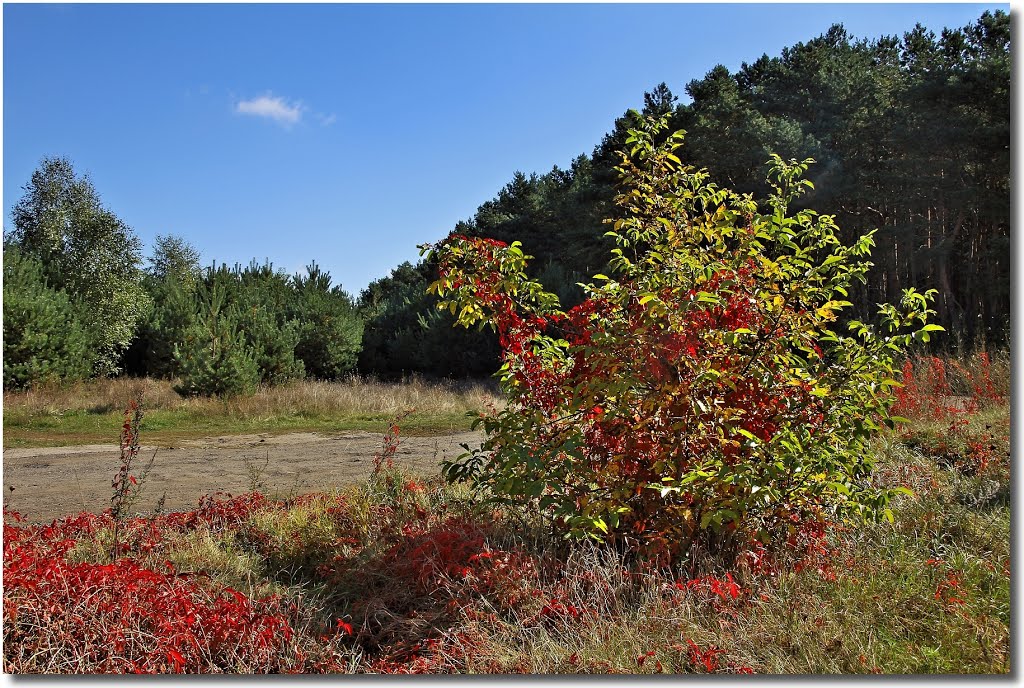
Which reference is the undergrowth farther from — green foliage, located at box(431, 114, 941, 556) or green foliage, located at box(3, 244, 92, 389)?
green foliage, located at box(3, 244, 92, 389)

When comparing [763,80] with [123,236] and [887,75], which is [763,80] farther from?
[123,236]

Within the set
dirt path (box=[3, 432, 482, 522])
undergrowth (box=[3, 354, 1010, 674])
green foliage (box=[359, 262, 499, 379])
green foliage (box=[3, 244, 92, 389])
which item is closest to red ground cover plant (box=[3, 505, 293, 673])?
undergrowth (box=[3, 354, 1010, 674])

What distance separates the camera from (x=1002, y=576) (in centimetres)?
385

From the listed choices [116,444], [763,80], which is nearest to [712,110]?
[763,80]

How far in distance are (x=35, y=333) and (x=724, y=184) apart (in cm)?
1912

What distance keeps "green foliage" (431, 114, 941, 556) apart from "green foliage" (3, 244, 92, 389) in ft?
55.3

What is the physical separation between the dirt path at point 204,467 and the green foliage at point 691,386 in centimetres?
355

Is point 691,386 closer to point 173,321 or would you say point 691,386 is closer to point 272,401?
point 272,401

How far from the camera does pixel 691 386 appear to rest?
369 centimetres

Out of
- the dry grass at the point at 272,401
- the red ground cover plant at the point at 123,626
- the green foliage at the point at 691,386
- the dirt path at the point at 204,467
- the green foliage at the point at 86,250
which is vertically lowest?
the dirt path at the point at 204,467

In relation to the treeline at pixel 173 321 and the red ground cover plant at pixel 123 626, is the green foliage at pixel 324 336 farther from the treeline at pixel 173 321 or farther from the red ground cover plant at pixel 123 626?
the red ground cover plant at pixel 123 626

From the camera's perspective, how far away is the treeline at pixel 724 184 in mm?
18156

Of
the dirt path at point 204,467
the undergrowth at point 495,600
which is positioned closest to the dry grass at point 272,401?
the dirt path at point 204,467

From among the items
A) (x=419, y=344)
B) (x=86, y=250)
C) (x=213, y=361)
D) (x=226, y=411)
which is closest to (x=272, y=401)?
(x=226, y=411)
